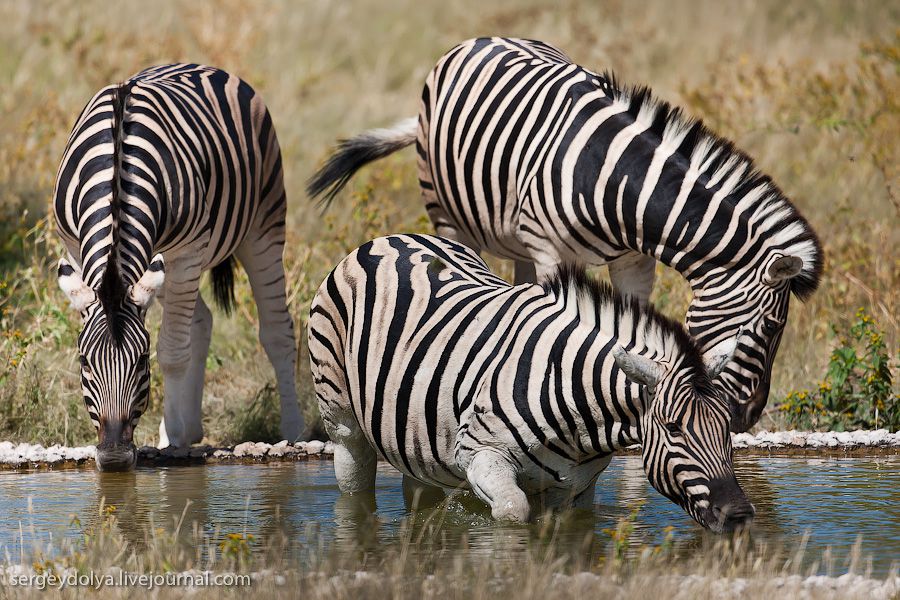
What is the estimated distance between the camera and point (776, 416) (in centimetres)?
915

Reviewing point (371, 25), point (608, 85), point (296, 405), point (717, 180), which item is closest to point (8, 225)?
point (296, 405)

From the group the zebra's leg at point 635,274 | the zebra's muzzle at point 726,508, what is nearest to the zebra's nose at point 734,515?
the zebra's muzzle at point 726,508

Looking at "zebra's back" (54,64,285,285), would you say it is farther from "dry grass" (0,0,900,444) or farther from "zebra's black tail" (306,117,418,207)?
"dry grass" (0,0,900,444)

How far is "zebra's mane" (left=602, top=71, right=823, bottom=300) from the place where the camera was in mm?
7074

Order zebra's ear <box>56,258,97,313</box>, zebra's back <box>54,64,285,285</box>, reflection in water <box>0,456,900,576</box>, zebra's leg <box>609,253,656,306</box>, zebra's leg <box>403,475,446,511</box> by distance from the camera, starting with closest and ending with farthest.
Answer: reflection in water <box>0,456,900,576</box> < zebra's leg <box>403,475,446,511</box> < zebra's ear <box>56,258,97,313</box> < zebra's back <box>54,64,285,285</box> < zebra's leg <box>609,253,656,306</box>

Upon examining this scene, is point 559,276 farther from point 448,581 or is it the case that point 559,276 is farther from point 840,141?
point 840,141

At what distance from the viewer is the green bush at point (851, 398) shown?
28.3ft

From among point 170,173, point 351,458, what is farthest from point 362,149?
point 351,458

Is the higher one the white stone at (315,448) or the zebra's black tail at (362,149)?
the zebra's black tail at (362,149)

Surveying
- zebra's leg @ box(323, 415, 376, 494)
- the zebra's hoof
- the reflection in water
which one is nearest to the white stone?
the reflection in water

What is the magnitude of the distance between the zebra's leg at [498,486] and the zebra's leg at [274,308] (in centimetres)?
350

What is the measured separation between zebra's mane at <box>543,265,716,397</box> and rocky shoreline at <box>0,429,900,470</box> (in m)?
2.58

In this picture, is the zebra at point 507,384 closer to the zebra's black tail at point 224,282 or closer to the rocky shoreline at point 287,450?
the rocky shoreline at point 287,450

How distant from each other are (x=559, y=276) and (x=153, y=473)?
10.3ft
